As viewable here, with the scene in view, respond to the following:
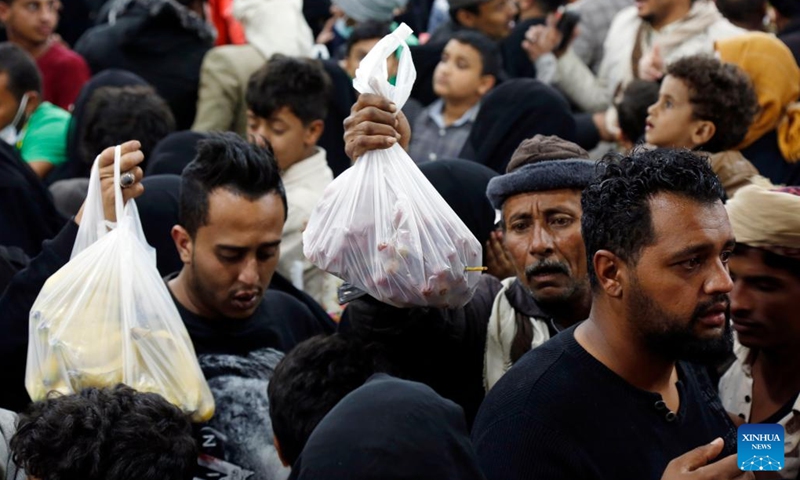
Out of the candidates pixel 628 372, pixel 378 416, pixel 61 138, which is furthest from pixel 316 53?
pixel 378 416

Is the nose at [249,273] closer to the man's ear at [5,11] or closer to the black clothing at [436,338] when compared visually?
the black clothing at [436,338]

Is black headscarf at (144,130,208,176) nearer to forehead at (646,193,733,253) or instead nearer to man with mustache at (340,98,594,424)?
man with mustache at (340,98,594,424)

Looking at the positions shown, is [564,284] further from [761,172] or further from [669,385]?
[761,172]

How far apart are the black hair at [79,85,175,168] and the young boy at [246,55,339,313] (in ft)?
1.79

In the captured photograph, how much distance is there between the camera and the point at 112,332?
381 centimetres

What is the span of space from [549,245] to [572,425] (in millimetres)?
1001

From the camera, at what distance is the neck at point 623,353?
3.33 meters

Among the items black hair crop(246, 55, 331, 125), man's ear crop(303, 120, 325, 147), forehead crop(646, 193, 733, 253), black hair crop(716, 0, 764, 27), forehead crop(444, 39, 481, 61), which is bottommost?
man's ear crop(303, 120, 325, 147)

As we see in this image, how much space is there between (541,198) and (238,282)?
3.38 feet

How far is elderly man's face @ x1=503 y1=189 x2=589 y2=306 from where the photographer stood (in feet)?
13.4

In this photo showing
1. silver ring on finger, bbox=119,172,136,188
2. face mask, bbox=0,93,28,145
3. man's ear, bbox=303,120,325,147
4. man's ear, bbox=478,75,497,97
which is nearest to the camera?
silver ring on finger, bbox=119,172,136,188

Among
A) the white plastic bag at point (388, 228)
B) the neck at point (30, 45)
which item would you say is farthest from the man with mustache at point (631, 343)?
the neck at point (30, 45)

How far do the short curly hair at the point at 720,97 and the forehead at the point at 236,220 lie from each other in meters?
2.00

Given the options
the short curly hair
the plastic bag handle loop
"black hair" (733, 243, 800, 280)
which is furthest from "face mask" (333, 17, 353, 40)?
the plastic bag handle loop
